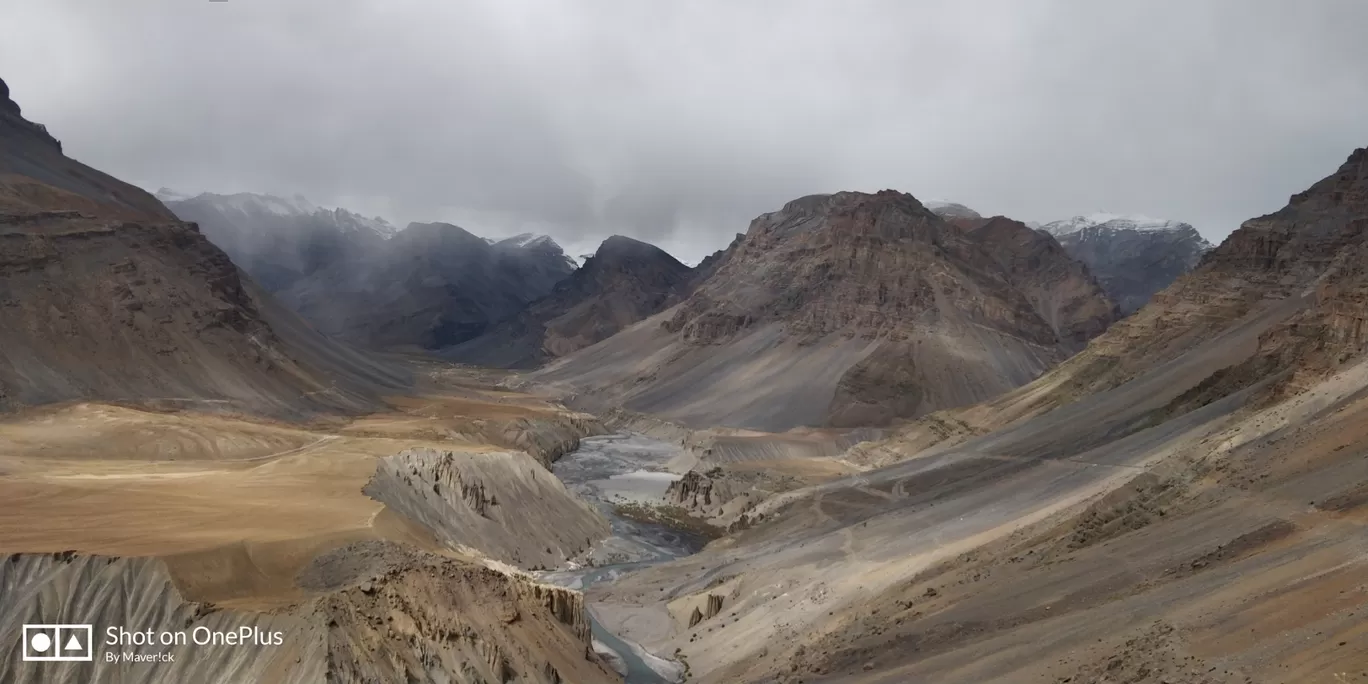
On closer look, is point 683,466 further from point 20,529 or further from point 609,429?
point 20,529

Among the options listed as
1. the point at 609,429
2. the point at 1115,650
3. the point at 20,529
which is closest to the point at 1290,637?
the point at 1115,650

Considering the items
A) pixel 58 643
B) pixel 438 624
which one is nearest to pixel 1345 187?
pixel 438 624

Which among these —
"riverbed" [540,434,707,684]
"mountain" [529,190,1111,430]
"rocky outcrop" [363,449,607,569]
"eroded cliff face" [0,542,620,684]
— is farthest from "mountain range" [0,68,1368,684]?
"mountain" [529,190,1111,430]

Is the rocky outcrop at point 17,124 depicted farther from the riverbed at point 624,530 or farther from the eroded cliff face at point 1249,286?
the eroded cliff face at point 1249,286

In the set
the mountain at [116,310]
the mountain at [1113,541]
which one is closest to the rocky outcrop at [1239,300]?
the mountain at [1113,541]

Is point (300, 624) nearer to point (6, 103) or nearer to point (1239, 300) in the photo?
point (1239, 300)

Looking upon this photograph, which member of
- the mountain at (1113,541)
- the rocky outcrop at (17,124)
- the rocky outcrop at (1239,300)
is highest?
the rocky outcrop at (17,124)
